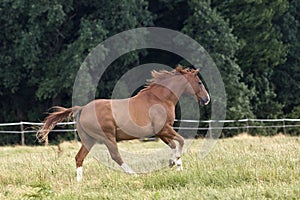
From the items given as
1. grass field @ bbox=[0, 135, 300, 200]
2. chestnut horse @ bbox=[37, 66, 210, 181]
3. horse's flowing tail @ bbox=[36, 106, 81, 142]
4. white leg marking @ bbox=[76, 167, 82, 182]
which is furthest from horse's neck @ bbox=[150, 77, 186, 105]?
white leg marking @ bbox=[76, 167, 82, 182]

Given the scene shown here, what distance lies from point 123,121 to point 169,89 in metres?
1.39

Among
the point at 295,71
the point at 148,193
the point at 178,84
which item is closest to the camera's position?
the point at 148,193

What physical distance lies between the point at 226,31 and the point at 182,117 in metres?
4.73

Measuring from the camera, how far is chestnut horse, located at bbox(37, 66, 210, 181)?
10.4 m

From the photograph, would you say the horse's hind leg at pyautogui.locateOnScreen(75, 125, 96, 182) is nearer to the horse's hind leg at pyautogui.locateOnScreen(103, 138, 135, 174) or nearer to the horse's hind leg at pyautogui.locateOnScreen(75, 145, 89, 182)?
the horse's hind leg at pyautogui.locateOnScreen(75, 145, 89, 182)

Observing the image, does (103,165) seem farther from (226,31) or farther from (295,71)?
(295,71)

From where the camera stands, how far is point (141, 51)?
28.5m

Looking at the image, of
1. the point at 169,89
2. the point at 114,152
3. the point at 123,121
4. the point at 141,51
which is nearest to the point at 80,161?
the point at 114,152

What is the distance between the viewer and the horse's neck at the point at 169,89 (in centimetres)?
1124

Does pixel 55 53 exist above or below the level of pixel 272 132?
above

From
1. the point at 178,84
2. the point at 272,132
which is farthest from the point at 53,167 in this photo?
the point at 272,132

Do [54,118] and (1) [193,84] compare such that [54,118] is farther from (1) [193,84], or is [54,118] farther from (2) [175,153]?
(1) [193,84]

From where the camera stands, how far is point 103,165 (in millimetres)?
10875

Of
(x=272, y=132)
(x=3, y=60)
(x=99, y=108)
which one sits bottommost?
(x=272, y=132)
